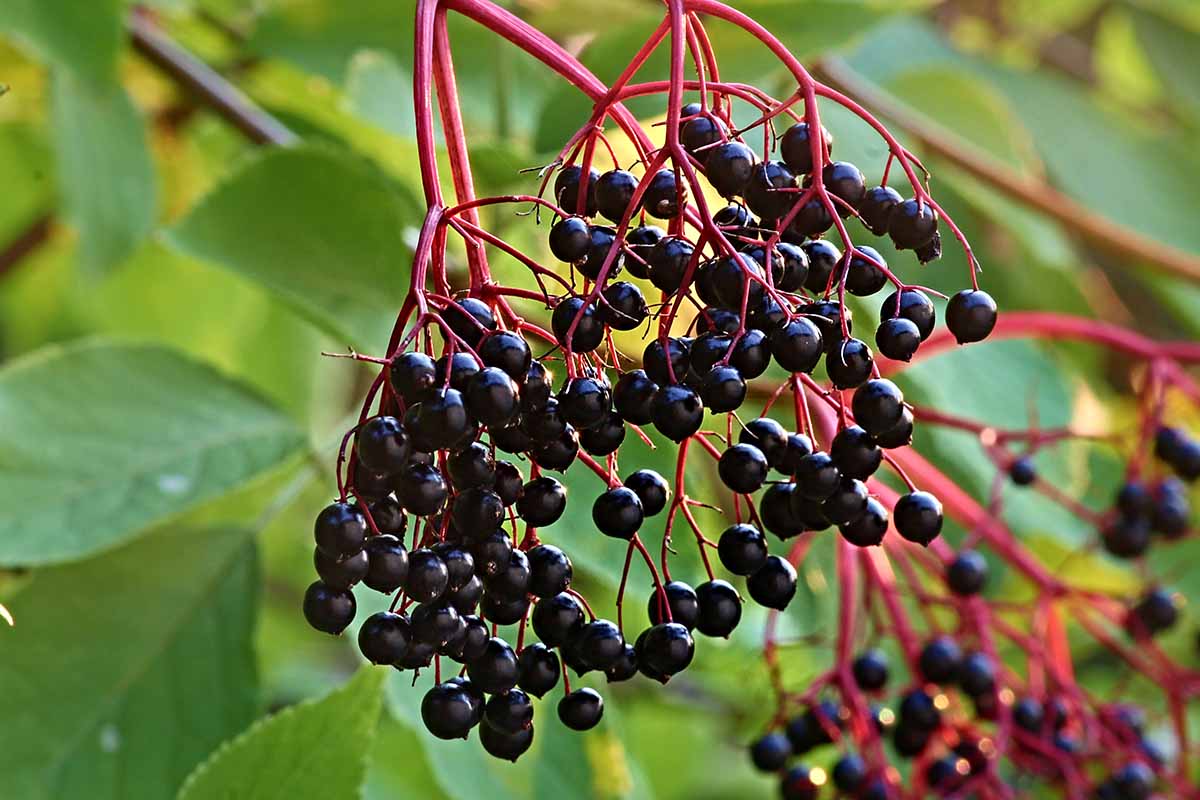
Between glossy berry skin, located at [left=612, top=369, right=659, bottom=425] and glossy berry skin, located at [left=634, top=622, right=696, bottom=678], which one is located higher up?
glossy berry skin, located at [left=612, top=369, right=659, bottom=425]

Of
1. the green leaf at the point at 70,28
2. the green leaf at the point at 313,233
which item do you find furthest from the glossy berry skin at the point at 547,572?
the green leaf at the point at 70,28

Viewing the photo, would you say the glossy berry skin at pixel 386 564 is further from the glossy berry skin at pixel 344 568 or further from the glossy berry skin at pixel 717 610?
the glossy berry skin at pixel 717 610

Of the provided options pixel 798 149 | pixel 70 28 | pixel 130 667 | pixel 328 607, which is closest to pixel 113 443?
pixel 130 667

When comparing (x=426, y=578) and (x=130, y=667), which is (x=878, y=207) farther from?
(x=130, y=667)

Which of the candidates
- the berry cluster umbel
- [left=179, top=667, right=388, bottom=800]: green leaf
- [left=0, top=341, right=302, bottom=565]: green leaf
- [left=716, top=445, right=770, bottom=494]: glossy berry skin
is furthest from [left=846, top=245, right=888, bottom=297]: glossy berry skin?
[left=0, top=341, right=302, bottom=565]: green leaf

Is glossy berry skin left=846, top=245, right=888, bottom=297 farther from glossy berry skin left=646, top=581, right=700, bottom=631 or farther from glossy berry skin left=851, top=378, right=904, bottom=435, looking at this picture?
glossy berry skin left=646, top=581, right=700, bottom=631
